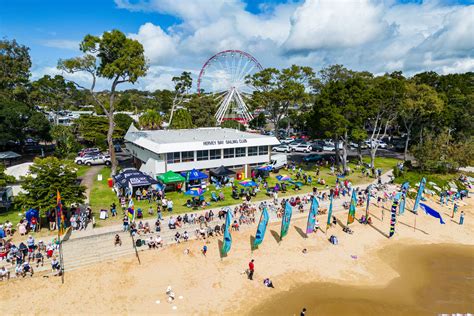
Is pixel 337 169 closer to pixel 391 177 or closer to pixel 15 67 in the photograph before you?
pixel 391 177

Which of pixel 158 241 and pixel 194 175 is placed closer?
pixel 158 241

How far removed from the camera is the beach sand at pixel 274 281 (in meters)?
17.7

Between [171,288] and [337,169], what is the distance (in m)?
34.1

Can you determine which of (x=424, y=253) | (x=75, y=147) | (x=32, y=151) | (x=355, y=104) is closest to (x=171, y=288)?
(x=424, y=253)

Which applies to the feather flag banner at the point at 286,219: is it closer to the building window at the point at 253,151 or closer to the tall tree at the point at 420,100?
the building window at the point at 253,151

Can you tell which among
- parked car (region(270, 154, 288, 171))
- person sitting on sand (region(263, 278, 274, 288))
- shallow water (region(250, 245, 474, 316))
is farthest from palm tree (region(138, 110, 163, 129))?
shallow water (region(250, 245, 474, 316))

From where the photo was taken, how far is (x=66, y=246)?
72.8 ft

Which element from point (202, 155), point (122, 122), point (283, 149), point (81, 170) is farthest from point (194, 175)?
point (122, 122)

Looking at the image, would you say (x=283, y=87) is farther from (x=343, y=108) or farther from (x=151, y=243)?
(x=151, y=243)

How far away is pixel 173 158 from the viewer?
35.3 m

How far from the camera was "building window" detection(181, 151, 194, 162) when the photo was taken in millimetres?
35862

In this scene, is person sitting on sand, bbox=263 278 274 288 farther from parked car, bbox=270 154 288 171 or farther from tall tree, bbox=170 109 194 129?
tall tree, bbox=170 109 194 129

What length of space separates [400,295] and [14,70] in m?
67.1

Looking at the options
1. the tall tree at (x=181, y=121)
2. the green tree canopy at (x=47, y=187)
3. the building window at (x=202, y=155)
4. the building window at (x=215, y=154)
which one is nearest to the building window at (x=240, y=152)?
the building window at (x=215, y=154)
